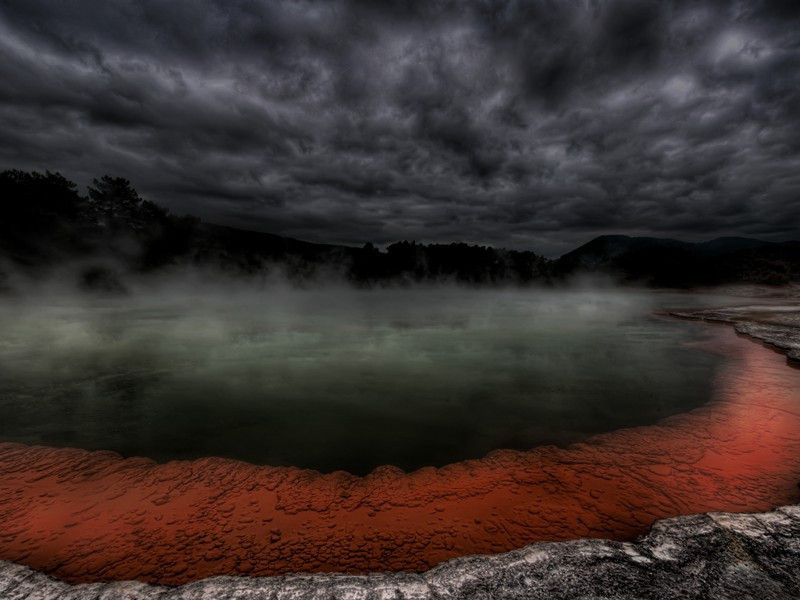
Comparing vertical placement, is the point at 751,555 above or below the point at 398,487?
above

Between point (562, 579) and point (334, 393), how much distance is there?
5722mm

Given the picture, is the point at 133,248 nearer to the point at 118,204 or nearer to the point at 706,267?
the point at 118,204

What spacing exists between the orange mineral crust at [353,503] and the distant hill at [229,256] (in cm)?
3653

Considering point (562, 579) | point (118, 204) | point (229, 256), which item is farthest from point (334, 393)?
point (229, 256)

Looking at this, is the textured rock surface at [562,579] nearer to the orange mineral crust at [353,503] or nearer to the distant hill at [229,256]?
the orange mineral crust at [353,503]

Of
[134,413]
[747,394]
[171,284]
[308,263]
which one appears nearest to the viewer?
[134,413]

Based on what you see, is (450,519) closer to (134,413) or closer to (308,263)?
(134,413)

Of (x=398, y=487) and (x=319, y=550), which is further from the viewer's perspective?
(x=398, y=487)

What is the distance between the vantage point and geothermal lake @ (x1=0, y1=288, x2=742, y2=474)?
5.13 m

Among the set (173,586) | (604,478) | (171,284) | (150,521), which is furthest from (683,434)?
(171,284)

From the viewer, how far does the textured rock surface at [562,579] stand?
2.19 meters

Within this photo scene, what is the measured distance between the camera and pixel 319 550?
293cm

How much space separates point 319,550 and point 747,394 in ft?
27.7

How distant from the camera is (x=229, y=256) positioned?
6412 cm
